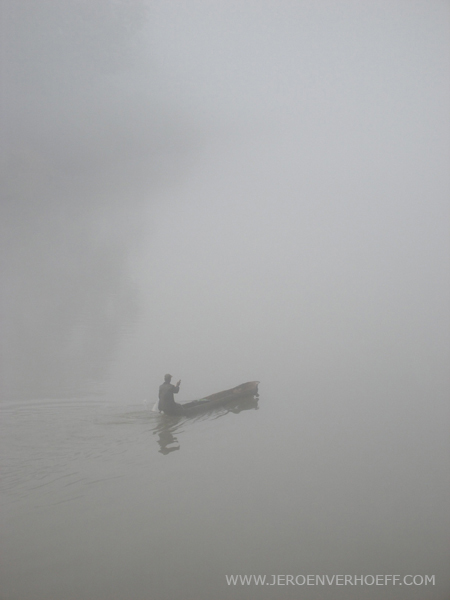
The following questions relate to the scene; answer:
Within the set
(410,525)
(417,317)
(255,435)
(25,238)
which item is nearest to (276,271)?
(417,317)

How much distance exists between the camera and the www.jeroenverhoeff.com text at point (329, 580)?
382 centimetres

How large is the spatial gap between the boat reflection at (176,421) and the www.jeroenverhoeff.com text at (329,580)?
2.39 meters

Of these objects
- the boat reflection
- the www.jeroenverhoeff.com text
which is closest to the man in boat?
the boat reflection

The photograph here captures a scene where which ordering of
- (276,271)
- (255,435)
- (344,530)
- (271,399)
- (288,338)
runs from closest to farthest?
(344,530) → (255,435) → (271,399) → (288,338) → (276,271)

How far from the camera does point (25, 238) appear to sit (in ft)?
76.3

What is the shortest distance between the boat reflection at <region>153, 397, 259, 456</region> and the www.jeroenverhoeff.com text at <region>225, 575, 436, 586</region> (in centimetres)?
239

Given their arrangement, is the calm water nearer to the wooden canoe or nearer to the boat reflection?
the boat reflection

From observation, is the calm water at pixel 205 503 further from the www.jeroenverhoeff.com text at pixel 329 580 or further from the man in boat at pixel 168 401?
the man in boat at pixel 168 401

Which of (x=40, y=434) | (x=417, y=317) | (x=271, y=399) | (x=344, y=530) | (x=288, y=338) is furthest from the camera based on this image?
(x=417, y=317)

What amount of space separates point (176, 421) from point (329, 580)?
11.7 ft

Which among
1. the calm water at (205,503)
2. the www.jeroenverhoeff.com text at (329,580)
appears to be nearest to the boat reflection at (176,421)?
the calm water at (205,503)

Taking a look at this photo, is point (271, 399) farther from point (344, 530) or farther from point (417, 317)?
point (417, 317)

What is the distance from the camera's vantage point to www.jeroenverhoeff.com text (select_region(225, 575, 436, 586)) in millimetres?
3818

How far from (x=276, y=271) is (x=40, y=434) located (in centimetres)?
1714
